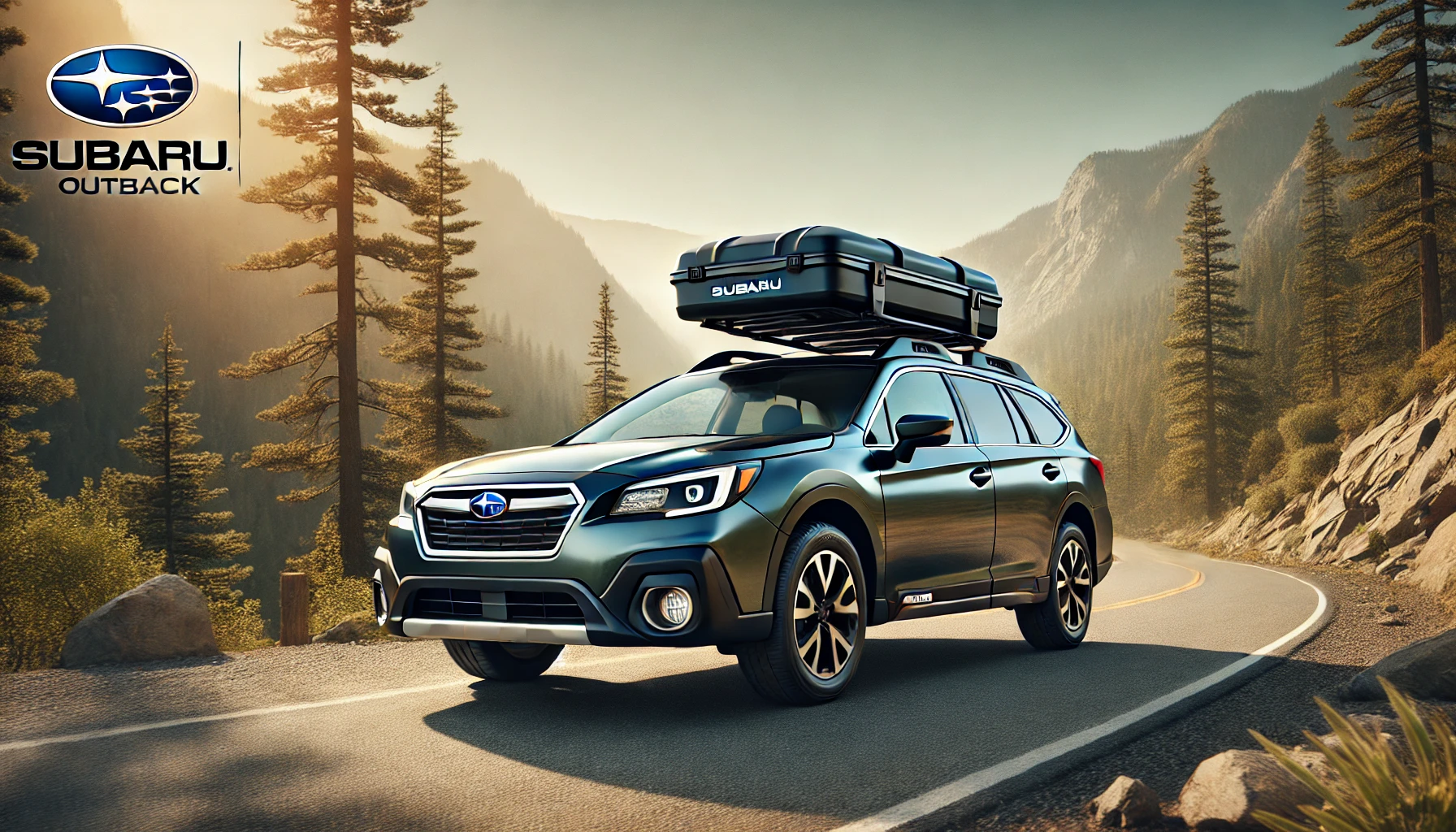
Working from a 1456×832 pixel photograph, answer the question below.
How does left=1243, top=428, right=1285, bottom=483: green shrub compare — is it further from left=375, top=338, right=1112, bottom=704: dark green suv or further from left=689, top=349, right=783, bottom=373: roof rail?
left=689, top=349, right=783, bottom=373: roof rail

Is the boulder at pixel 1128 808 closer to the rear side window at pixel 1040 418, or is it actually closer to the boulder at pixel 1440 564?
the rear side window at pixel 1040 418

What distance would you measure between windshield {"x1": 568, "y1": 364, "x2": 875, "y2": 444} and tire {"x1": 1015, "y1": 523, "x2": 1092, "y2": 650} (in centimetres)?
264

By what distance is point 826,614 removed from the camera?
242 inches

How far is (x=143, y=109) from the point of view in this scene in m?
21.2

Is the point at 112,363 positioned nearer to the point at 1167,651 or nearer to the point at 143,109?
the point at 143,109

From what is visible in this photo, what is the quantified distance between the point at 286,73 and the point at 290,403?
33.9ft

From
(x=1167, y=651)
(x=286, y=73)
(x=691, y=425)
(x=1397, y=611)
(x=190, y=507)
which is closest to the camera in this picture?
(x=691, y=425)

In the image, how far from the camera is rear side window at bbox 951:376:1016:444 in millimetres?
8148

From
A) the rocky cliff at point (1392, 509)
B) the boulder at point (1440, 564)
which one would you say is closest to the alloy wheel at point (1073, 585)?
the rocky cliff at point (1392, 509)

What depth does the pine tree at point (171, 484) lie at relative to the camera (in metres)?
52.8

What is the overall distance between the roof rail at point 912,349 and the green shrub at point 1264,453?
57046mm

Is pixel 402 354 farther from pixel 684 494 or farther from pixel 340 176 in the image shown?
pixel 684 494

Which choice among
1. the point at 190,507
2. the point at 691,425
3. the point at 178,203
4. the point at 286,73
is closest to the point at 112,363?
the point at 178,203

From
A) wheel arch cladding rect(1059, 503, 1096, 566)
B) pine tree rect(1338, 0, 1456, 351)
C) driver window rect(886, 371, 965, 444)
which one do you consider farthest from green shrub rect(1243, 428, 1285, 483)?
driver window rect(886, 371, 965, 444)
